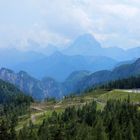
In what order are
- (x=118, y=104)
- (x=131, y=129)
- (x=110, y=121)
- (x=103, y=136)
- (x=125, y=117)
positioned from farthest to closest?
(x=118, y=104) < (x=125, y=117) < (x=110, y=121) < (x=131, y=129) < (x=103, y=136)

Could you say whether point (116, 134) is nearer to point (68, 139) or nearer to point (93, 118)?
point (68, 139)

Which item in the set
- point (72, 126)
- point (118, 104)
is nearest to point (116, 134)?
point (72, 126)

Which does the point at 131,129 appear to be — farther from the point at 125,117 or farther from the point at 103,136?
the point at 125,117

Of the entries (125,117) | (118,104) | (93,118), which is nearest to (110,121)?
(125,117)

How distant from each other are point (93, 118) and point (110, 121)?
22874 millimetres

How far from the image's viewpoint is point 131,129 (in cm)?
11962

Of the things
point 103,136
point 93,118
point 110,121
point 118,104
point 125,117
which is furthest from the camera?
point 118,104

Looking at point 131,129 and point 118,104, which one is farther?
point 118,104

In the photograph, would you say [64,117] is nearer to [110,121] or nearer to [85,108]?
[85,108]

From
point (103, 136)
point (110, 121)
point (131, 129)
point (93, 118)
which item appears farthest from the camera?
point (93, 118)

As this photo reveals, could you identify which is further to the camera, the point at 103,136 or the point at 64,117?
the point at 64,117

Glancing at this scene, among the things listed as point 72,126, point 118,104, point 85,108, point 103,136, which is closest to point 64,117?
point 85,108

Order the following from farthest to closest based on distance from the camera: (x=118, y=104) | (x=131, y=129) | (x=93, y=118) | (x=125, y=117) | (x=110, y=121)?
(x=118, y=104) < (x=93, y=118) < (x=125, y=117) < (x=110, y=121) < (x=131, y=129)

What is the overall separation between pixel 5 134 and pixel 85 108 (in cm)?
7001
